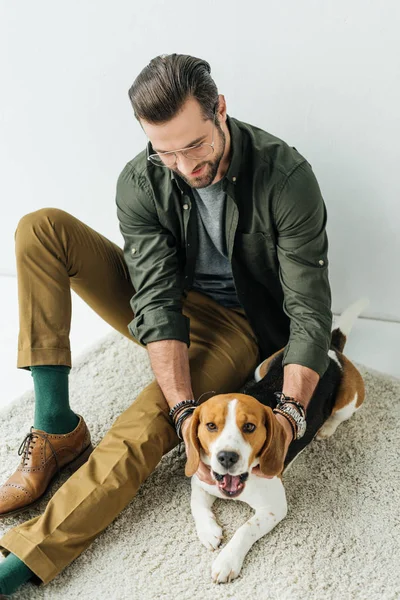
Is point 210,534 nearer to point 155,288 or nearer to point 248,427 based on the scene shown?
point 248,427

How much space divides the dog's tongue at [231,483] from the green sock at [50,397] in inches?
24.1

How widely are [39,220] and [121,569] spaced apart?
3.81ft

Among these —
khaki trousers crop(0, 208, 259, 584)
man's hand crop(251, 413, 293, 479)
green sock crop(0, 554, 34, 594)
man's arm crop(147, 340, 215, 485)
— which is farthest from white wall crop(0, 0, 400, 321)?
green sock crop(0, 554, 34, 594)

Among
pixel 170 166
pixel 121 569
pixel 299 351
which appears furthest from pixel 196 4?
pixel 121 569

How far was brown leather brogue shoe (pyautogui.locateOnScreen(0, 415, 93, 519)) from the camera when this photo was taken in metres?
2.26

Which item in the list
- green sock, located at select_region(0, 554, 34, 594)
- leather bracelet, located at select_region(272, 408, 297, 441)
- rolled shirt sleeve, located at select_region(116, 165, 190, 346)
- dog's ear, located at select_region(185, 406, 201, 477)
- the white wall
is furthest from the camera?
the white wall

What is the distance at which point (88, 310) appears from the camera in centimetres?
350

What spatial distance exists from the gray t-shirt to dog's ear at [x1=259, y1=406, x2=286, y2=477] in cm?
71

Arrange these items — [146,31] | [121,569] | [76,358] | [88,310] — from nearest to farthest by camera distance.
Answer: [121,569]
[146,31]
[76,358]
[88,310]

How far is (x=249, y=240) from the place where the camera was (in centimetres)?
246

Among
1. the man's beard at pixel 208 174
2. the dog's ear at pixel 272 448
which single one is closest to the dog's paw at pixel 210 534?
the dog's ear at pixel 272 448

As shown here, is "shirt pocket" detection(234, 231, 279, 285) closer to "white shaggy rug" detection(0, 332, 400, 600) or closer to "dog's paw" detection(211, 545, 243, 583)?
"white shaggy rug" detection(0, 332, 400, 600)

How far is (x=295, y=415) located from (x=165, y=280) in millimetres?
653

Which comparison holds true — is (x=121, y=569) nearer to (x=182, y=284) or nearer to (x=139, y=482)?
(x=139, y=482)
